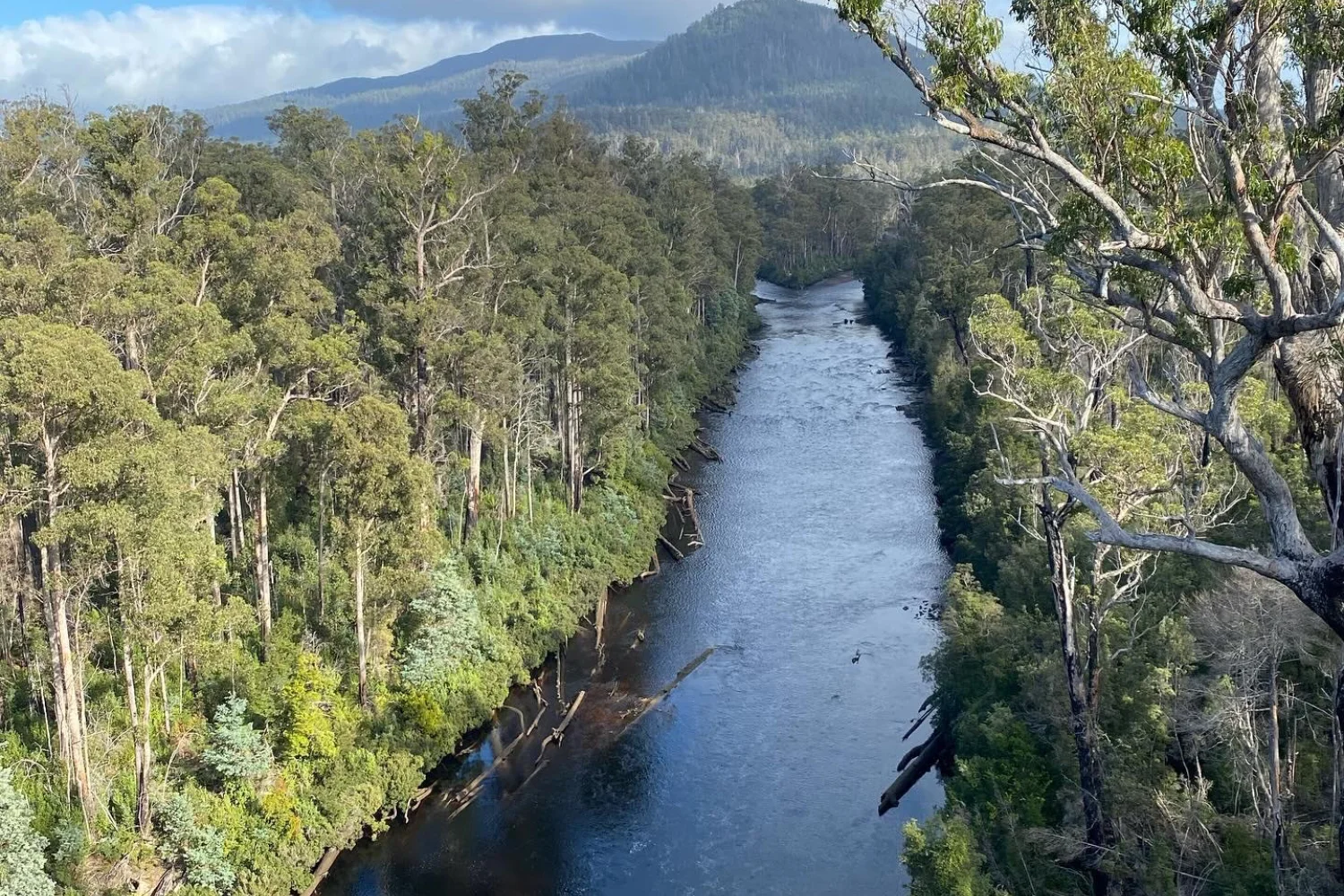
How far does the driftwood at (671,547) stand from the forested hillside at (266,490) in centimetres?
141

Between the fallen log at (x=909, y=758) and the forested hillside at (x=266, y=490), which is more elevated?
the forested hillside at (x=266, y=490)

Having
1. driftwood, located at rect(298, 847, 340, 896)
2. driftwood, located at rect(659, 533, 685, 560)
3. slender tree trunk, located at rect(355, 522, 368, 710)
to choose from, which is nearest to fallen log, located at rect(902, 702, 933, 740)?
slender tree trunk, located at rect(355, 522, 368, 710)

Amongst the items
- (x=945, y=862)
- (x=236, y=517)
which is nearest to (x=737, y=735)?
(x=945, y=862)

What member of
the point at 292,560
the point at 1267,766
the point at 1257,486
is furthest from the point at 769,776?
the point at 1257,486

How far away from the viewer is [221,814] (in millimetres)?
20875

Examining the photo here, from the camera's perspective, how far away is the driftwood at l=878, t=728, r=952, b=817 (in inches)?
940

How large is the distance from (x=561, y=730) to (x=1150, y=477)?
16145 mm

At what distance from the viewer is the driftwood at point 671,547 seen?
131ft

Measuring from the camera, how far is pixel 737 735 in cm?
2708

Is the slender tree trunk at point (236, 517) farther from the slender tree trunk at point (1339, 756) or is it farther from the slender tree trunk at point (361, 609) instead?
the slender tree trunk at point (1339, 756)

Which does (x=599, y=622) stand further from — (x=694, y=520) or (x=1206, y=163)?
(x=1206, y=163)

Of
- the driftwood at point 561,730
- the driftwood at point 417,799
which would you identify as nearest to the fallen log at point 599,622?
the driftwood at point 561,730

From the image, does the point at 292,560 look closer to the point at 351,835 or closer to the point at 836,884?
the point at 351,835

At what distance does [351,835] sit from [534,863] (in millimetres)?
3968
